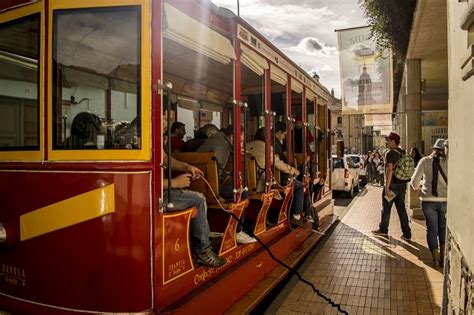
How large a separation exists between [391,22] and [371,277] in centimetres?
540

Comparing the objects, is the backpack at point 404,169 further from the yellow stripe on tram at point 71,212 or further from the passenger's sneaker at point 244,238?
the yellow stripe on tram at point 71,212

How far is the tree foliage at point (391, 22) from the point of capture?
24.7 feet

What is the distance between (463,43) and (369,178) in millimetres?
18764

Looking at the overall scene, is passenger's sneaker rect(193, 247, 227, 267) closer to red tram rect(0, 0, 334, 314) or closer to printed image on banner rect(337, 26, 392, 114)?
red tram rect(0, 0, 334, 314)

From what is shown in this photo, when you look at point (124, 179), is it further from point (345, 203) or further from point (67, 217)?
point (345, 203)

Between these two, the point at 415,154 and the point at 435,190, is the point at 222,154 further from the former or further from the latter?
the point at 415,154

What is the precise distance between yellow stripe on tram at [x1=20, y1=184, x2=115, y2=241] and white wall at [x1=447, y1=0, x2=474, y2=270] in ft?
6.65

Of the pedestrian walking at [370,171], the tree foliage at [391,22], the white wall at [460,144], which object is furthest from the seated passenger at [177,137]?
the pedestrian walking at [370,171]

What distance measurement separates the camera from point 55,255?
8.93 feet

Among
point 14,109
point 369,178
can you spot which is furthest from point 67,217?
point 369,178

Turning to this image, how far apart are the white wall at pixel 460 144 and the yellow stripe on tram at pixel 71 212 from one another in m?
2.03

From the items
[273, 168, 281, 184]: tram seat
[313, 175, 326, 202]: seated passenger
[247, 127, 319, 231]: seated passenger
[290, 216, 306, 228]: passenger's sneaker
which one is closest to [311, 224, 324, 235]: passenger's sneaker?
[247, 127, 319, 231]: seated passenger

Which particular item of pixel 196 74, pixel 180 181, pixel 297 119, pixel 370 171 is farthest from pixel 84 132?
pixel 370 171

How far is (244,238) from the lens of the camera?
420 cm
